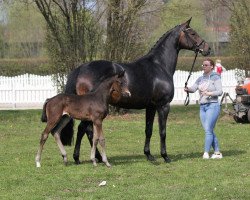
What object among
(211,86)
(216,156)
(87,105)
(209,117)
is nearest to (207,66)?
(211,86)

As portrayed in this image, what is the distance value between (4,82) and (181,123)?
1206 centimetres

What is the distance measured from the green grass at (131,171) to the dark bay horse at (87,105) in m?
0.78

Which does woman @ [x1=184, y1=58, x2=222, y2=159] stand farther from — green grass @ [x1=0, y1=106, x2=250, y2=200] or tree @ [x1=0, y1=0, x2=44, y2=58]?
tree @ [x1=0, y1=0, x2=44, y2=58]

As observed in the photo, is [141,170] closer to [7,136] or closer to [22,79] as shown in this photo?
[7,136]

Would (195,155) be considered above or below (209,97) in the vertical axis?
below

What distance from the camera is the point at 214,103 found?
40.8ft

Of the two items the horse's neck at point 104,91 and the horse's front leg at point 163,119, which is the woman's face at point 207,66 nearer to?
the horse's front leg at point 163,119

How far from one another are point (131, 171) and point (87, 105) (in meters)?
1.37

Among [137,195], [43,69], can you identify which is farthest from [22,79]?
[137,195]

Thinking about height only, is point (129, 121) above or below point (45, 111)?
below

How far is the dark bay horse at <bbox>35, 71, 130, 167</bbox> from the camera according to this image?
1087 cm

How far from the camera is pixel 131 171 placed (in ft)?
35.5

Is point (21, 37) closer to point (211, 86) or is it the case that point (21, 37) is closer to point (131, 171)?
point (211, 86)

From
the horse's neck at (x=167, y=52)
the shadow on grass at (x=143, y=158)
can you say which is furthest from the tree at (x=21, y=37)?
the horse's neck at (x=167, y=52)
